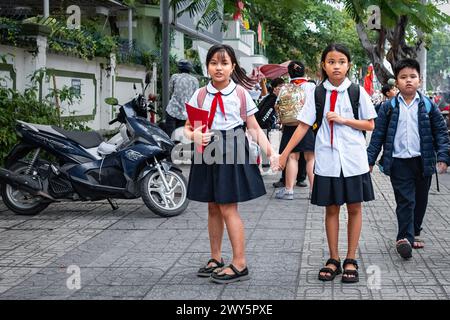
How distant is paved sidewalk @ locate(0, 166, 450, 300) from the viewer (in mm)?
4916

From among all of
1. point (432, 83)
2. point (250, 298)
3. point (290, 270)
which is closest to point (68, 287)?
point (250, 298)

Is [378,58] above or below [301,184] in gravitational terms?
above

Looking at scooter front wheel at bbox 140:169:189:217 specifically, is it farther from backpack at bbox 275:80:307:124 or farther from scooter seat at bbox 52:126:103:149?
backpack at bbox 275:80:307:124

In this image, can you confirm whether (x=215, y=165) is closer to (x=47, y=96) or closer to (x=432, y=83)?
(x=47, y=96)

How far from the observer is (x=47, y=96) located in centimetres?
988

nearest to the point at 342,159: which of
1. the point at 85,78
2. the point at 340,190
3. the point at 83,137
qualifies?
the point at 340,190

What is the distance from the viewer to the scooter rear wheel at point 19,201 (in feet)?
Result: 26.3

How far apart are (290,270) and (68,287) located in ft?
5.19

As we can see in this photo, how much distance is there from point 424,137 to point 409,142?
0.40 ft

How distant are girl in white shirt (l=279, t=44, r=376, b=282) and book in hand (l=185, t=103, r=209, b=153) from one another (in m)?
0.57

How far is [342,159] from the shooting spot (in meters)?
5.20

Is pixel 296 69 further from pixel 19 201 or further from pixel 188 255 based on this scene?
pixel 188 255

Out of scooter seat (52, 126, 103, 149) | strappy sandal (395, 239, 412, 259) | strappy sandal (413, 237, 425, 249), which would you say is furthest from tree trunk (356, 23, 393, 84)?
strappy sandal (395, 239, 412, 259)

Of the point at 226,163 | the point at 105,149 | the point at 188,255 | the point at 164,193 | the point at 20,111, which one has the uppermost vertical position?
the point at 20,111
